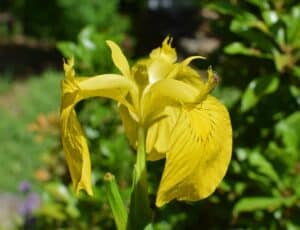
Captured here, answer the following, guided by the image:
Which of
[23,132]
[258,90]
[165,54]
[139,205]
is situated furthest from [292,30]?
[23,132]

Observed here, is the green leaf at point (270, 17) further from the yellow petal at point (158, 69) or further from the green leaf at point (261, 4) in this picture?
the yellow petal at point (158, 69)

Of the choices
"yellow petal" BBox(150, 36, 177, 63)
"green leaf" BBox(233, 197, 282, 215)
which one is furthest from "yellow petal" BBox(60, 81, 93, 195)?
"green leaf" BBox(233, 197, 282, 215)

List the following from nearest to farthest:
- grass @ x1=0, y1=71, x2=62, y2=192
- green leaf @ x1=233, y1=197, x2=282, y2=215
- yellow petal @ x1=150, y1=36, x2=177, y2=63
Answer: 1. yellow petal @ x1=150, y1=36, x2=177, y2=63
2. green leaf @ x1=233, y1=197, x2=282, y2=215
3. grass @ x1=0, y1=71, x2=62, y2=192

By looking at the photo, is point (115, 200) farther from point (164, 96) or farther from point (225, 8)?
point (225, 8)

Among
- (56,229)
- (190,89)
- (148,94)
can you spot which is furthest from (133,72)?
(56,229)

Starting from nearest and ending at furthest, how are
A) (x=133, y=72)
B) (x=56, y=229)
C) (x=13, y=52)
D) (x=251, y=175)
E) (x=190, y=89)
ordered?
(x=190, y=89)
(x=133, y=72)
(x=251, y=175)
(x=56, y=229)
(x=13, y=52)

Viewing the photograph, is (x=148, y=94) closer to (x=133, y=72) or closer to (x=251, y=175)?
(x=133, y=72)

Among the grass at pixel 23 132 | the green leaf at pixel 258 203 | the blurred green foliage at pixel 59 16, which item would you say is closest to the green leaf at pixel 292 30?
the green leaf at pixel 258 203

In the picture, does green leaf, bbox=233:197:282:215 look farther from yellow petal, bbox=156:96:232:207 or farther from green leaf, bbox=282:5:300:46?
yellow petal, bbox=156:96:232:207
